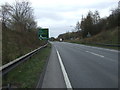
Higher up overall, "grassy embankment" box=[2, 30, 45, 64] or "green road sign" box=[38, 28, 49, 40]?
"green road sign" box=[38, 28, 49, 40]

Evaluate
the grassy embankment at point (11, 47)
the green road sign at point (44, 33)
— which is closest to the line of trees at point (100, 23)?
the green road sign at point (44, 33)

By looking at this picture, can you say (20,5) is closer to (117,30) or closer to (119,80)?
(117,30)

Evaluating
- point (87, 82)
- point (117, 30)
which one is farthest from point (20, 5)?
point (87, 82)

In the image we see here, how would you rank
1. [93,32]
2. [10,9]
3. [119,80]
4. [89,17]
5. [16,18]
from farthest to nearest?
[89,17] < [93,32] < [10,9] < [16,18] < [119,80]

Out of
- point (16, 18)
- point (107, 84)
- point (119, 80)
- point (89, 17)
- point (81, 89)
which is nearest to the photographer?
point (81, 89)

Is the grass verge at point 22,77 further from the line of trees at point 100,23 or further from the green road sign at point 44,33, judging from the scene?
the line of trees at point 100,23

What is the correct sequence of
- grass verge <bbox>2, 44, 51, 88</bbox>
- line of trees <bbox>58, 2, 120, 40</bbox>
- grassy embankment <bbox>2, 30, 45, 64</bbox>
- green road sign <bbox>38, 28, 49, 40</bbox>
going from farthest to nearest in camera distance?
line of trees <bbox>58, 2, 120, 40</bbox> → green road sign <bbox>38, 28, 49, 40</bbox> → grassy embankment <bbox>2, 30, 45, 64</bbox> → grass verge <bbox>2, 44, 51, 88</bbox>

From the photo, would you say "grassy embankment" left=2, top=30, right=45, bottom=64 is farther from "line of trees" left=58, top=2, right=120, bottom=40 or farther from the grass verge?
"line of trees" left=58, top=2, right=120, bottom=40

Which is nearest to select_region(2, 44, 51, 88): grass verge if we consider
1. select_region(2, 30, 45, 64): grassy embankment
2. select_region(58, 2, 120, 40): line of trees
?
select_region(2, 30, 45, 64): grassy embankment

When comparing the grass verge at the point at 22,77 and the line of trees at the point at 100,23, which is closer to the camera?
the grass verge at the point at 22,77

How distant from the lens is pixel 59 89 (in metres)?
7.00

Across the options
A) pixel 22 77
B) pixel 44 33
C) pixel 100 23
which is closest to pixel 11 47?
pixel 22 77

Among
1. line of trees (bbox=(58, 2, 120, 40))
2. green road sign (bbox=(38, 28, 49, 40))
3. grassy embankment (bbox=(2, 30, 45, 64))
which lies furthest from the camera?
line of trees (bbox=(58, 2, 120, 40))

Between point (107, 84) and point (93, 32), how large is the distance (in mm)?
74802
